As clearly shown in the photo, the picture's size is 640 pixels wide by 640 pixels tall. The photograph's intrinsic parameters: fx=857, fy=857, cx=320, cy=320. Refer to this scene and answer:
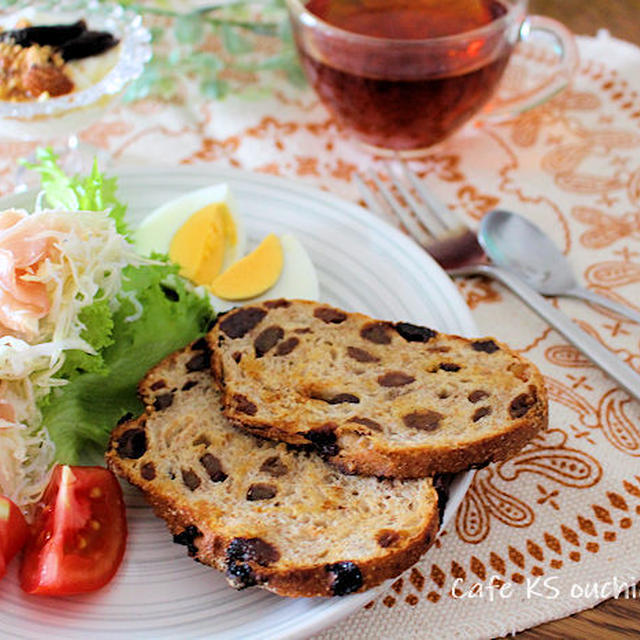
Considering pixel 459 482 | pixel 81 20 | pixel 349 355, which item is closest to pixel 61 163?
pixel 81 20

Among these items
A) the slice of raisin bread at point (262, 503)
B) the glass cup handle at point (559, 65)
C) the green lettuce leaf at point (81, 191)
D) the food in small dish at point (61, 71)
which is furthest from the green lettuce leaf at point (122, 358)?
the glass cup handle at point (559, 65)

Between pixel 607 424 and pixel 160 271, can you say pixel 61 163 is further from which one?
pixel 607 424

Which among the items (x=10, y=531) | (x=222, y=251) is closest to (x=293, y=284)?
(x=222, y=251)

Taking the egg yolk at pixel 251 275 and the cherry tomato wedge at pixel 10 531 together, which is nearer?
the cherry tomato wedge at pixel 10 531

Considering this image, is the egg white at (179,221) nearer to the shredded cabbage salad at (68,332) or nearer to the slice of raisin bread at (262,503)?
the shredded cabbage salad at (68,332)

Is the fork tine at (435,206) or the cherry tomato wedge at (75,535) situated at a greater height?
the fork tine at (435,206)

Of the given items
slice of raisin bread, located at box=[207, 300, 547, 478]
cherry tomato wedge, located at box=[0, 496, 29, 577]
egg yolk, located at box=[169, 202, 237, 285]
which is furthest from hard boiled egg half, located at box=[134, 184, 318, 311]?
cherry tomato wedge, located at box=[0, 496, 29, 577]
